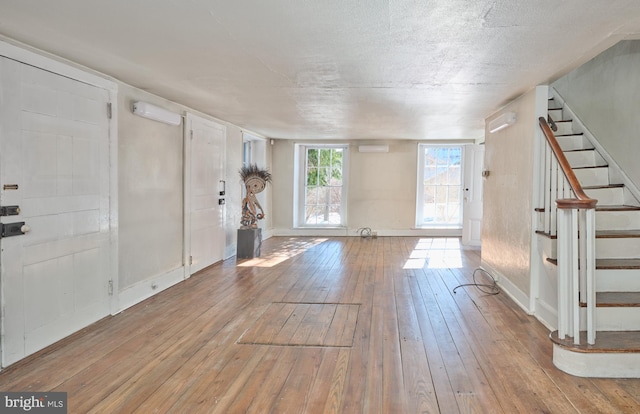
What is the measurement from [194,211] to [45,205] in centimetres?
231

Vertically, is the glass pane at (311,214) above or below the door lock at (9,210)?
below

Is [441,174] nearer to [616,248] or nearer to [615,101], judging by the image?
[615,101]

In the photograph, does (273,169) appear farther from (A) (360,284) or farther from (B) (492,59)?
(B) (492,59)

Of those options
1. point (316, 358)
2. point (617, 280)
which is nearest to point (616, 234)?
point (617, 280)

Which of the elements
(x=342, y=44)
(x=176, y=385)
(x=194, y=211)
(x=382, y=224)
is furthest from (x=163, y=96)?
(x=382, y=224)

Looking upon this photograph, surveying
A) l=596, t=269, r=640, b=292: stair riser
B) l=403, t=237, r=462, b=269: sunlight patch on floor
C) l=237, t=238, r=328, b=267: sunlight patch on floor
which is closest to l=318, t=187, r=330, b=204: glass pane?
l=237, t=238, r=328, b=267: sunlight patch on floor

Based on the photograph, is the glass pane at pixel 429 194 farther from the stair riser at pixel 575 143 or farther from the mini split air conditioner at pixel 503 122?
the stair riser at pixel 575 143

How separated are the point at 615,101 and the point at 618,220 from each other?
141 cm

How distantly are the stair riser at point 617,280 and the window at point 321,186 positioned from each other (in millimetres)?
6268

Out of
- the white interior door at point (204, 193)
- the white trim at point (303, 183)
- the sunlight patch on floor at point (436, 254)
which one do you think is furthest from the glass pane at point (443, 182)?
the white interior door at point (204, 193)

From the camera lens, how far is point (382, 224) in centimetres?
894

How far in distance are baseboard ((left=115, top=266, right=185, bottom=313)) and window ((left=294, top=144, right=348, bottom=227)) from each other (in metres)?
4.62

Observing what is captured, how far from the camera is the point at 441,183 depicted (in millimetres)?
8844

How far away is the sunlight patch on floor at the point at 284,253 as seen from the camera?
233 inches
